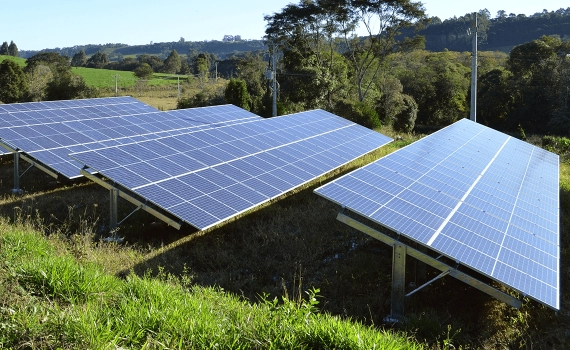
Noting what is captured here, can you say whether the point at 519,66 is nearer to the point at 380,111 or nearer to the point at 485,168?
the point at 380,111

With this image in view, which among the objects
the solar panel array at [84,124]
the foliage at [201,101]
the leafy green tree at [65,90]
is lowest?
the solar panel array at [84,124]

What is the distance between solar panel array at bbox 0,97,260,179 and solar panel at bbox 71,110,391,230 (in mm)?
2383

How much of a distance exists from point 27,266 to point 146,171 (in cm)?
466

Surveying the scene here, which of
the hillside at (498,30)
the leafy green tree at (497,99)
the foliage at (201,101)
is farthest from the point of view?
the hillside at (498,30)

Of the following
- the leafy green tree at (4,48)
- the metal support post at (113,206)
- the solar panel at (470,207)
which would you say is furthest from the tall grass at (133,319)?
the leafy green tree at (4,48)

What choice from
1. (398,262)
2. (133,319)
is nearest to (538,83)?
(398,262)

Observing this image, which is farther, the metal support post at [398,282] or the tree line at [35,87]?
the tree line at [35,87]

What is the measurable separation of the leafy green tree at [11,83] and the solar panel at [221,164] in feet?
83.8

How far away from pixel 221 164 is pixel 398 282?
5.98m

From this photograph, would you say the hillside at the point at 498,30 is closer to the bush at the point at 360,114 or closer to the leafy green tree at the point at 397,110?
the leafy green tree at the point at 397,110

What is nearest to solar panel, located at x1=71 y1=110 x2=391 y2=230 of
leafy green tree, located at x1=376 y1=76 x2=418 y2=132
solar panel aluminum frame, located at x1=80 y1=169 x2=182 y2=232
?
solar panel aluminum frame, located at x1=80 y1=169 x2=182 y2=232

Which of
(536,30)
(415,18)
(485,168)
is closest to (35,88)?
(415,18)

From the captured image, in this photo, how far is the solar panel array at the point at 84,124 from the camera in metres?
14.3

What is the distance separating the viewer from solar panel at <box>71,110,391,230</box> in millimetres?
9938
